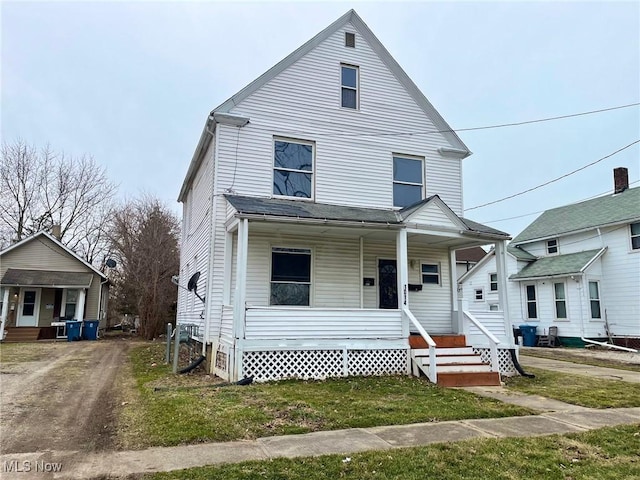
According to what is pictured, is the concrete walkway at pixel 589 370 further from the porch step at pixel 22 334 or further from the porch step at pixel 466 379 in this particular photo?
the porch step at pixel 22 334

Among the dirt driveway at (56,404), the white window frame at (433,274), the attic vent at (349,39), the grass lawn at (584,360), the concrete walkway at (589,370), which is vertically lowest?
the grass lawn at (584,360)

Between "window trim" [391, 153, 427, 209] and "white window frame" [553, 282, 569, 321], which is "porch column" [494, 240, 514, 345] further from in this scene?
"white window frame" [553, 282, 569, 321]

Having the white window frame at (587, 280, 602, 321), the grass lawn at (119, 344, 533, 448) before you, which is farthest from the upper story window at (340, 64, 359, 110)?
the white window frame at (587, 280, 602, 321)

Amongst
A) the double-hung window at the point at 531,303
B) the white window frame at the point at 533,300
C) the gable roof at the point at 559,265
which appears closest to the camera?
the gable roof at the point at 559,265

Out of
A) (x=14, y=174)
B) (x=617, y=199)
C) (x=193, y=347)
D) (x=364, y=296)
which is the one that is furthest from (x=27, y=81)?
(x=617, y=199)

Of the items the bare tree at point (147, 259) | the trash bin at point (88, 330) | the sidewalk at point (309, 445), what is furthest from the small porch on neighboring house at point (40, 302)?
the sidewalk at point (309, 445)

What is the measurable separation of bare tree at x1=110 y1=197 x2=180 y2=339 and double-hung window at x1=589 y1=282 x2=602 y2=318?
23.0 metres

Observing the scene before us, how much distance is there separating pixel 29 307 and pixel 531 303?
26562 mm

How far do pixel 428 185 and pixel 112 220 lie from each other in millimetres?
28250

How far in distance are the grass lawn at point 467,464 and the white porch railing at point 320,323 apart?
491cm

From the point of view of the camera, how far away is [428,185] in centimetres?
1316

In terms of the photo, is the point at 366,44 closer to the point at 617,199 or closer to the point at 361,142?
the point at 361,142

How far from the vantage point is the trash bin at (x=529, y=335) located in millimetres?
21809

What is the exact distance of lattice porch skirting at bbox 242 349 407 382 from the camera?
29.6ft
